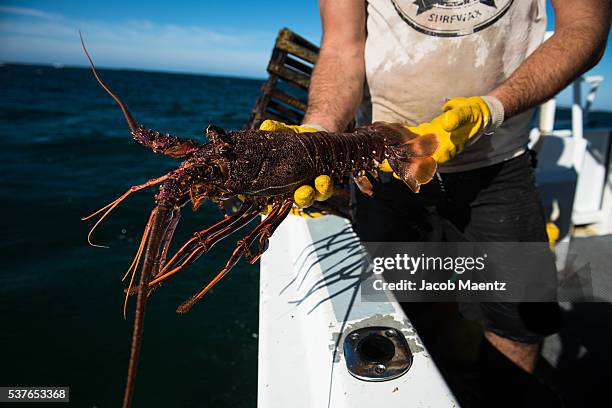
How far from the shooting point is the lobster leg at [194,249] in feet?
5.42

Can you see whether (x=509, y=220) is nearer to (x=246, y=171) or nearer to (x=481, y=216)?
(x=481, y=216)

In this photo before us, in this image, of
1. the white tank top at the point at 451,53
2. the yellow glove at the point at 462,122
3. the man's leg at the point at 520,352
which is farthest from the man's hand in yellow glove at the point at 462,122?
the man's leg at the point at 520,352

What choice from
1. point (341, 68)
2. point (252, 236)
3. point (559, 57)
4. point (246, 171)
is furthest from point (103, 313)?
point (559, 57)

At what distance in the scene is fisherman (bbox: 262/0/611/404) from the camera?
2.35 m

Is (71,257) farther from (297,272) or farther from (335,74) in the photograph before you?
(335,74)

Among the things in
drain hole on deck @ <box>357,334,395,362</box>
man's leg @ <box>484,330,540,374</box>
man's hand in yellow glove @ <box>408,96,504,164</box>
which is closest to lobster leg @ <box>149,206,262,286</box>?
drain hole on deck @ <box>357,334,395,362</box>

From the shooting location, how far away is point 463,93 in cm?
253

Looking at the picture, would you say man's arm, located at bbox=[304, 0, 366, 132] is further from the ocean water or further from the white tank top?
the ocean water

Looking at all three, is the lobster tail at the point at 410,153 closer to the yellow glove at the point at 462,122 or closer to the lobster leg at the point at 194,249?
the yellow glove at the point at 462,122

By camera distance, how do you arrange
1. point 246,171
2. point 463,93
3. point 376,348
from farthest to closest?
point 463,93
point 246,171
point 376,348

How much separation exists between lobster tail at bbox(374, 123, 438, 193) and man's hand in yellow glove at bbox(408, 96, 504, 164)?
46 mm

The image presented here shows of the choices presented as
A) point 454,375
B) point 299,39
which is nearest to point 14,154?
point 299,39

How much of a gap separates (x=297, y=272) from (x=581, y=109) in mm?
4887

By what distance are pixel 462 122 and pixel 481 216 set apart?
0.92m
